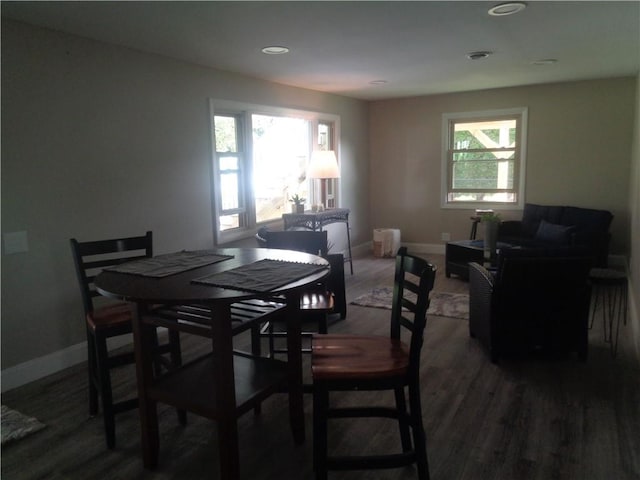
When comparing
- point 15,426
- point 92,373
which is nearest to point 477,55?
point 92,373

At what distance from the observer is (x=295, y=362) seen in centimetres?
228

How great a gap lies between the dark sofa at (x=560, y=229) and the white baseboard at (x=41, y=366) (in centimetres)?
462

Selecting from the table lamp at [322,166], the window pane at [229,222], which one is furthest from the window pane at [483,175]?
the window pane at [229,222]

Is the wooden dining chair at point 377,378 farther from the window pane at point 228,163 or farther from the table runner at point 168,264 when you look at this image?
the window pane at point 228,163

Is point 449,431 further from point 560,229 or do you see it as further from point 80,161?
point 560,229

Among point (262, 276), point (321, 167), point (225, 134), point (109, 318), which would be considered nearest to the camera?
point (262, 276)

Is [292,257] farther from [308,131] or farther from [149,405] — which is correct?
[308,131]

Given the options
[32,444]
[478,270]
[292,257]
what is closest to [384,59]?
[478,270]

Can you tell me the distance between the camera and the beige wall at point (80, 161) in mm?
3014

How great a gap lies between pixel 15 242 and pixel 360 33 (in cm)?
270

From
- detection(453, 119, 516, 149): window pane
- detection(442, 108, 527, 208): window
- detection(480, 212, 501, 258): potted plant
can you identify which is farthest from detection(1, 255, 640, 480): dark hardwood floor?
detection(453, 119, 516, 149): window pane

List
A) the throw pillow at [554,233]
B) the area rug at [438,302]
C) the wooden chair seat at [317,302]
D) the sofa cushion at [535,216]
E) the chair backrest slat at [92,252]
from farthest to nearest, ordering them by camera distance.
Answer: the sofa cushion at [535,216] < the throw pillow at [554,233] < the area rug at [438,302] < the wooden chair seat at [317,302] < the chair backrest slat at [92,252]

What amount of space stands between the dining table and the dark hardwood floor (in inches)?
8.0

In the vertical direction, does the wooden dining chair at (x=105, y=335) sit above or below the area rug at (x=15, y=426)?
above
